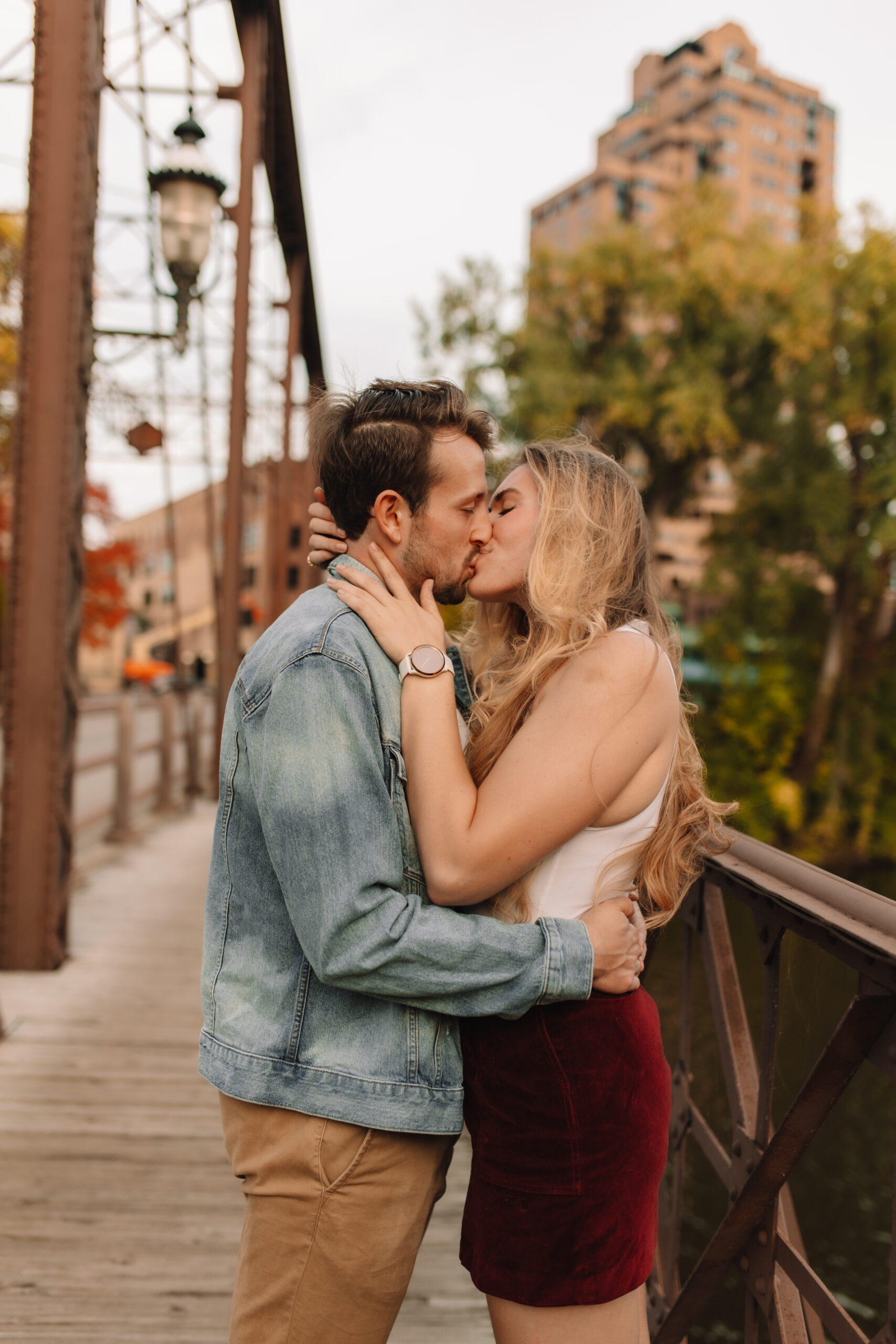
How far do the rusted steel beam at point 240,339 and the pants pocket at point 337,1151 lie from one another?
5.63 m

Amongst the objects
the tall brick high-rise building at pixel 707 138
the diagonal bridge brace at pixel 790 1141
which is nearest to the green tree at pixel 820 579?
the diagonal bridge brace at pixel 790 1141

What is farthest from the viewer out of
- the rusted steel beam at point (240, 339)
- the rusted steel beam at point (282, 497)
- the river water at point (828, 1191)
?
the rusted steel beam at point (282, 497)

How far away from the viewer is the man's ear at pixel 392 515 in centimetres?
147

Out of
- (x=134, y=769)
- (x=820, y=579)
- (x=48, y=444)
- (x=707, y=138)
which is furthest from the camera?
(x=707, y=138)

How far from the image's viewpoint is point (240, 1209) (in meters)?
2.85

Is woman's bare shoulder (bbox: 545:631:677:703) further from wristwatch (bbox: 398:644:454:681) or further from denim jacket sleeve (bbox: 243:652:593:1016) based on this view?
denim jacket sleeve (bbox: 243:652:593:1016)

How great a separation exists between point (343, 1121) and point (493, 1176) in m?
0.23

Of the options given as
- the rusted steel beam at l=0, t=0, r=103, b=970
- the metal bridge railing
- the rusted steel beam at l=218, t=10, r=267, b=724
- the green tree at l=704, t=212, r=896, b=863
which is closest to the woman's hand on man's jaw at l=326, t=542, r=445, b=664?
the rusted steel beam at l=0, t=0, r=103, b=970

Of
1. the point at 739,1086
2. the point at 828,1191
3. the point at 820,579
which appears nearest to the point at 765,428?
the point at 820,579

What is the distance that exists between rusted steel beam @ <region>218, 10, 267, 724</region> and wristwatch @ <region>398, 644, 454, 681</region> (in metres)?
5.58

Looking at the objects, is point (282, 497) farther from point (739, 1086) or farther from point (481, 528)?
point (739, 1086)

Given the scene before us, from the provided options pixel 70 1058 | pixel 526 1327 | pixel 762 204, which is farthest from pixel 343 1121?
pixel 762 204

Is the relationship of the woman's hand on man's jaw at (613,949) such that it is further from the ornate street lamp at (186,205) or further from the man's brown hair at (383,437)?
the ornate street lamp at (186,205)

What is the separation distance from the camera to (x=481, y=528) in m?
1.57
